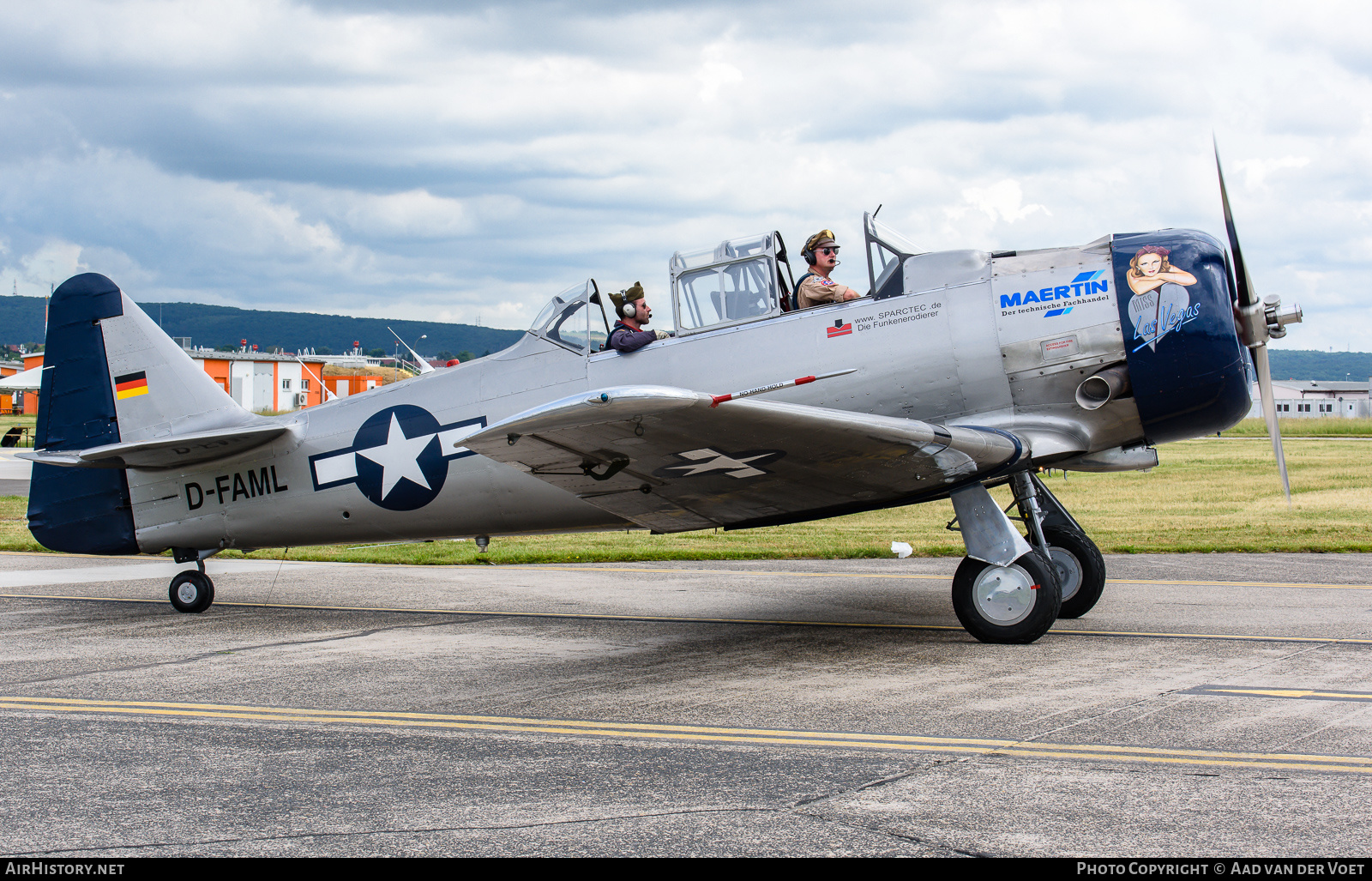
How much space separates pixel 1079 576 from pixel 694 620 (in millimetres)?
3169

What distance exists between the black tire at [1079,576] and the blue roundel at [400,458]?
507 centimetres

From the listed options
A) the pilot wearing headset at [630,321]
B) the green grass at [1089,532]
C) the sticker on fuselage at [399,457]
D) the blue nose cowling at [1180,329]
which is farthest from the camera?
the green grass at [1089,532]

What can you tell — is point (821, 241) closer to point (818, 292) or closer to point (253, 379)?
point (818, 292)

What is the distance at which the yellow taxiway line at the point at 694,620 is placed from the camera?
7891 mm

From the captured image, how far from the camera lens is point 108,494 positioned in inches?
416

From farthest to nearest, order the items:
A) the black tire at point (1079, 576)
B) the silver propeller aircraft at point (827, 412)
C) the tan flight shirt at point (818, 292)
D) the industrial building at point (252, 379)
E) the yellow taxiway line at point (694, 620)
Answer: the industrial building at point (252, 379)
the black tire at point (1079, 576)
the tan flight shirt at point (818, 292)
the yellow taxiway line at point (694, 620)
the silver propeller aircraft at point (827, 412)

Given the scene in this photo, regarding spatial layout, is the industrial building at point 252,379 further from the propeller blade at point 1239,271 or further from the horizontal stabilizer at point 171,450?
the propeller blade at point 1239,271

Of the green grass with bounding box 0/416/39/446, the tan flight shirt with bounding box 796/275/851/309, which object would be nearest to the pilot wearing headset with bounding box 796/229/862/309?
the tan flight shirt with bounding box 796/275/851/309

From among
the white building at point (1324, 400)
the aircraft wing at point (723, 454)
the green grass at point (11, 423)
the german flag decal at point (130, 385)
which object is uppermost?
the green grass at point (11, 423)

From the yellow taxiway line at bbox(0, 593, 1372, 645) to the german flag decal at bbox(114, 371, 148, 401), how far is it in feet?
7.09

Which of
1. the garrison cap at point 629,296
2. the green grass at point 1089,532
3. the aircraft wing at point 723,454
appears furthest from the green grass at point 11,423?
the aircraft wing at point 723,454

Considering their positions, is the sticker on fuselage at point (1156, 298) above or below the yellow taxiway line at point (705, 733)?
above

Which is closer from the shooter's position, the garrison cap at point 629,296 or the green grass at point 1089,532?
the garrison cap at point 629,296

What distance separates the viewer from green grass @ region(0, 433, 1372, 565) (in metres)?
14.3
